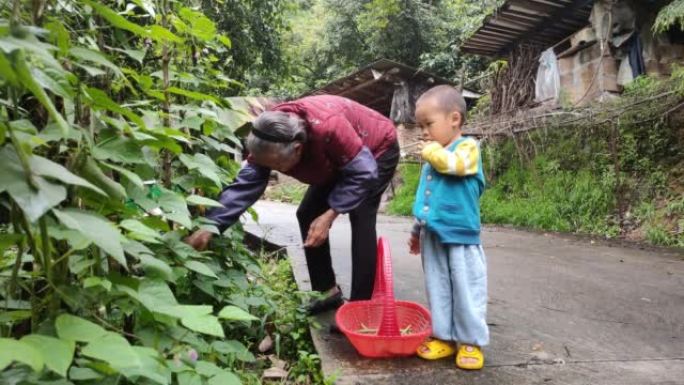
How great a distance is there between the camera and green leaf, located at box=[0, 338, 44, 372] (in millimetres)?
702

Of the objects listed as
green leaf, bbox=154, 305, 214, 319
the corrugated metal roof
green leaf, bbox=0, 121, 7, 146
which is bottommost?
green leaf, bbox=154, 305, 214, 319

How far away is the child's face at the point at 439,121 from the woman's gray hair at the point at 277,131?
53 cm

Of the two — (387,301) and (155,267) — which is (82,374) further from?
(387,301)

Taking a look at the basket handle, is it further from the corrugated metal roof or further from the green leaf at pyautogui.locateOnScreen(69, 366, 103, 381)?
the corrugated metal roof

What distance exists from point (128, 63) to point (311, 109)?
78cm

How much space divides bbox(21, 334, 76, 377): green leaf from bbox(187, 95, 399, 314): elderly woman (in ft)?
3.55

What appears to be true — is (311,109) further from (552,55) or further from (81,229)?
(552,55)

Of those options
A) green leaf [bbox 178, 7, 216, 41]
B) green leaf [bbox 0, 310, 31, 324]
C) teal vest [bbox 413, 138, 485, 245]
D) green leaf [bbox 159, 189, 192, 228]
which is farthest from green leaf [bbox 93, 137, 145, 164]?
teal vest [bbox 413, 138, 485, 245]

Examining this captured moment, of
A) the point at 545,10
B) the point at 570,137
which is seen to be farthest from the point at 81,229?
the point at 545,10

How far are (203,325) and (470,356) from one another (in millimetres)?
1268

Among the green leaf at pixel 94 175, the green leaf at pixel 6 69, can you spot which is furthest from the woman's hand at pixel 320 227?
the green leaf at pixel 6 69

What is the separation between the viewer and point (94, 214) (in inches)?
34.4

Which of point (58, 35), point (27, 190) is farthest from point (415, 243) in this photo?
point (27, 190)

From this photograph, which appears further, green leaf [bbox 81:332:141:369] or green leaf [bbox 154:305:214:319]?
green leaf [bbox 154:305:214:319]
